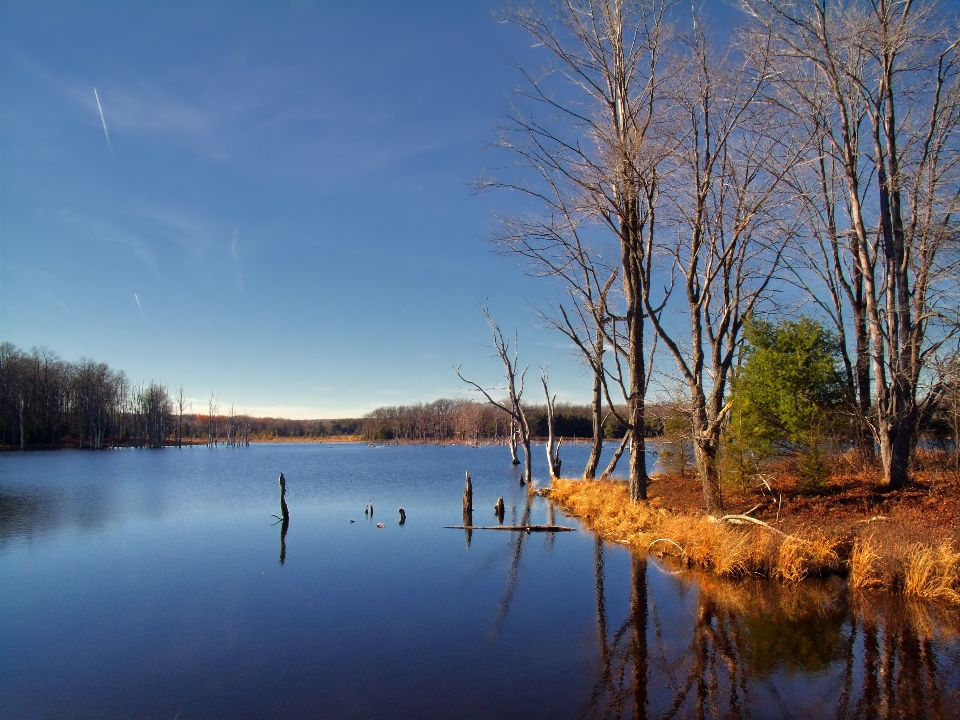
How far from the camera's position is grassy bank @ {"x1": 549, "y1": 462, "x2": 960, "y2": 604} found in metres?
10.7

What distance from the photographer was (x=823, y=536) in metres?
12.3

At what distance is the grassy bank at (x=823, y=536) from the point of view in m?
10.7

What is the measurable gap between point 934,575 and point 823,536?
7.03 feet

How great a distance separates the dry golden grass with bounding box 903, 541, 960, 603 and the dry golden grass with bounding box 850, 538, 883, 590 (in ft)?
1.38

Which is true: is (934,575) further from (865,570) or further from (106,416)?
(106,416)

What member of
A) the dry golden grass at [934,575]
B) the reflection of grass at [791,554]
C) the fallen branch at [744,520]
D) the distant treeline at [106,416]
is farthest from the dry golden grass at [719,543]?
the distant treeline at [106,416]

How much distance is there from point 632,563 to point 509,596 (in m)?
3.53

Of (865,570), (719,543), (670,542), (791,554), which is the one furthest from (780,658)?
(670,542)

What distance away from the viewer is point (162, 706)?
23.1 feet

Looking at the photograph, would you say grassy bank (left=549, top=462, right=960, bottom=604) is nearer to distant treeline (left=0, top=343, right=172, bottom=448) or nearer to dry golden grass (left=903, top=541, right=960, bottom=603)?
dry golden grass (left=903, top=541, right=960, bottom=603)

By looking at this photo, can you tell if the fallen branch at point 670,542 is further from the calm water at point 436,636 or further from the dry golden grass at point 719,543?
the calm water at point 436,636

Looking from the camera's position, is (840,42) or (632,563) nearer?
(632,563)

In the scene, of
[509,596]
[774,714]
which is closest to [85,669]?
[509,596]

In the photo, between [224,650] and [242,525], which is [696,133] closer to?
[224,650]
